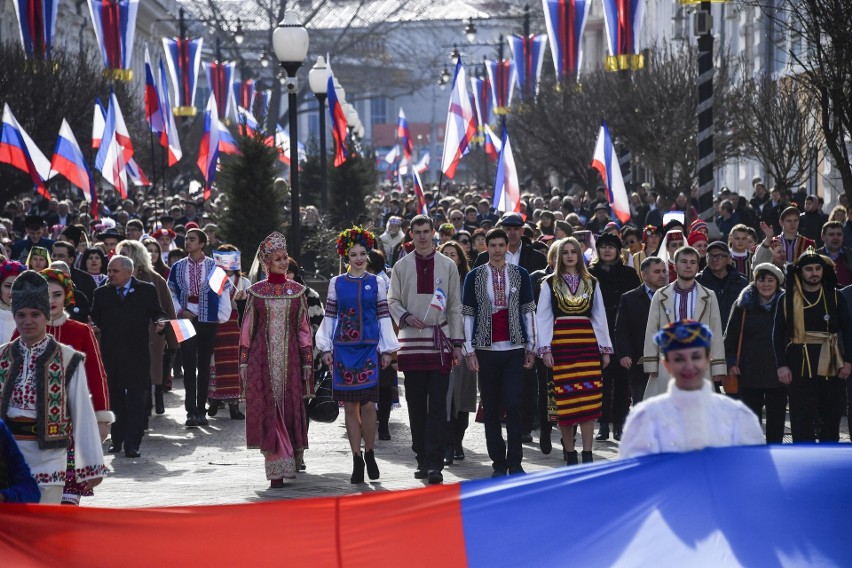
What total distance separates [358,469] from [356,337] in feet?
3.01

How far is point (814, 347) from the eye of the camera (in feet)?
36.5

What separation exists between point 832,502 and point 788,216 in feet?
33.6

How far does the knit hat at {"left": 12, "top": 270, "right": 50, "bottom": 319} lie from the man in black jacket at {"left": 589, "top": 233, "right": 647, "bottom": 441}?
6708mm

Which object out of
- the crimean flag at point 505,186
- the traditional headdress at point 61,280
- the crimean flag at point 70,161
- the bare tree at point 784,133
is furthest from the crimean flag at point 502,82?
the traditional headdress at point 61,280

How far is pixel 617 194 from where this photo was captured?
66.5ft

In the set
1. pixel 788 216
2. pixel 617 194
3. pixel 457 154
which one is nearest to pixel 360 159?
pixel 457 154

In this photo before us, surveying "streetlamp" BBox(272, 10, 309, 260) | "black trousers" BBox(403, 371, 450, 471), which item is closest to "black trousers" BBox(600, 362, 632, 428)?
"black trousers" BBox(403, 371, 450, 471)

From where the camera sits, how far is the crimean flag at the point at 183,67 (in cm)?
4140

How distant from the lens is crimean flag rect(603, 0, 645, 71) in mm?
29594

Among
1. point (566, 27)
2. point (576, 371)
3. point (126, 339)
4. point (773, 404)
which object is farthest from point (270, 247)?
point (566, 27)

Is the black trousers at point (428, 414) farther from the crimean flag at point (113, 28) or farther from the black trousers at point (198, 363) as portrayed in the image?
the crimean flag at point (113, 28)

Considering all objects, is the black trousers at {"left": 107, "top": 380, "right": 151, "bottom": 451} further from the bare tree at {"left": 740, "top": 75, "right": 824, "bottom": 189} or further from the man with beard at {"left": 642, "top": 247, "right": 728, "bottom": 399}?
the bare tree at {"left": 740, "top": 75, "right": 824, "bottom": 189}

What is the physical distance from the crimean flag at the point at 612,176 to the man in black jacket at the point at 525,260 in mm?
5916

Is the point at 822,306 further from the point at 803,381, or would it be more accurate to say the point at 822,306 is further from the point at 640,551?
the point at 640,551
